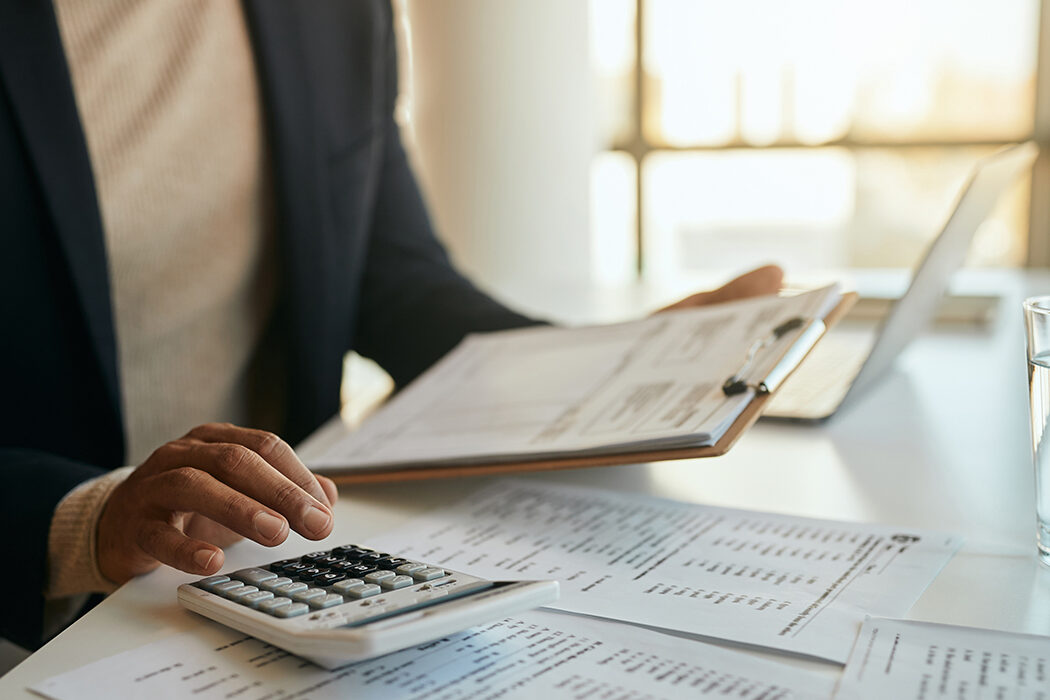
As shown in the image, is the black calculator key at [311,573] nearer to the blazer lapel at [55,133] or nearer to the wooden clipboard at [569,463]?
the wooden clipboard at [569,463]

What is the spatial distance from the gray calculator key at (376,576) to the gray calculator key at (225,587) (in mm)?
67

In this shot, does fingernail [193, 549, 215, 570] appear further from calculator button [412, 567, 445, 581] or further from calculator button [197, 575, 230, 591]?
calculator button [412, 567, 445, 581]

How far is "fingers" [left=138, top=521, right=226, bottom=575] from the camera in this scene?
0.51 metres

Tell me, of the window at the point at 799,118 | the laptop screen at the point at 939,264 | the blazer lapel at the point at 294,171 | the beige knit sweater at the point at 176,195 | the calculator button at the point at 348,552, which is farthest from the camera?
the window at the point at 799,118

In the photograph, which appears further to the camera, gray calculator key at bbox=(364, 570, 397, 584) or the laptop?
the laptop

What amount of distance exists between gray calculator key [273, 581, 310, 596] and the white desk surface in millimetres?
49

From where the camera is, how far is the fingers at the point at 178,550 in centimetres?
51

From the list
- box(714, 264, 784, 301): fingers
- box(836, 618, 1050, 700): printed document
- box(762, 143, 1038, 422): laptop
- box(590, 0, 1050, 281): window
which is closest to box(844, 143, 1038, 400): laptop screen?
box(762, 143, 1038, 422): laptop

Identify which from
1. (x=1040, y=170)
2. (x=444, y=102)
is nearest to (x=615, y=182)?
(x=1040, y=170)

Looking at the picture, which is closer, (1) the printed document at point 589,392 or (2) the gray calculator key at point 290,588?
(2) the gray calculator key at point 290,588

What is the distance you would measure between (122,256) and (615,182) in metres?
3.60

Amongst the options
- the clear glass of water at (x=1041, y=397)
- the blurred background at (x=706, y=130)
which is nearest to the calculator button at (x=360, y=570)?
the clear glass of water at (x=1041, y=397)

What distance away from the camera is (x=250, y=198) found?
1.10 m

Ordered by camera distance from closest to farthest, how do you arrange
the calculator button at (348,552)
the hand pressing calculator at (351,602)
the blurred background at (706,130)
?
the hand pressing calculator at (351,602), the calculator button at (348,552), the blurred background at (706,130)
